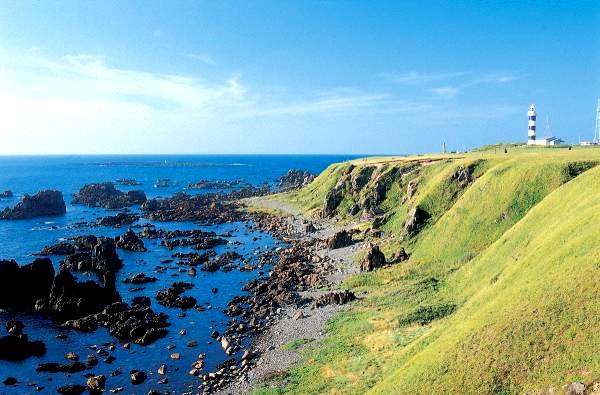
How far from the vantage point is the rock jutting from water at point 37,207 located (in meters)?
160

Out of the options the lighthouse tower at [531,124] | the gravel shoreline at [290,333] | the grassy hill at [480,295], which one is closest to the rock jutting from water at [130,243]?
the gravel shoreline at [290,333]

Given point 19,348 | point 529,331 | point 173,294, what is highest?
point 529,331

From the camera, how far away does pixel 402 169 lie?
12675 centimetres

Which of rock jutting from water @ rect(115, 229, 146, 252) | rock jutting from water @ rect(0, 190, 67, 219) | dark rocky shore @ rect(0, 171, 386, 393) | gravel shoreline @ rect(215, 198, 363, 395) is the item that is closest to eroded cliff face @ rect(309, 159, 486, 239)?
dark rocky shore @ rect(0, 171, 386, 393)

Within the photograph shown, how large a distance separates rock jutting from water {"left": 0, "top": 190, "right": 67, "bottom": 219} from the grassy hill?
13131 cm

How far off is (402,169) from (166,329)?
84.8 m

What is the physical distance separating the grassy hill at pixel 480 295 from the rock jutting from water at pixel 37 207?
131311 mm

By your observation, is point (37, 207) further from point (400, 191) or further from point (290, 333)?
point (290, 333)

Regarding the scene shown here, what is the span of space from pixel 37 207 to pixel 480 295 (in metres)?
165

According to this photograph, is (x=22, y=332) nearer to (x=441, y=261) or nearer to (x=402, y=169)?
(x=441, y=261)

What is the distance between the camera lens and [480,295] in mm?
49094

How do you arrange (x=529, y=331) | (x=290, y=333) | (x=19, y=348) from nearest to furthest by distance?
(x=529, y=331) → (x=19, y=348) → (x=290, y=333)

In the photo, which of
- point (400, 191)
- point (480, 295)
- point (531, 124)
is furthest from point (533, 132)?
point (480, 295)

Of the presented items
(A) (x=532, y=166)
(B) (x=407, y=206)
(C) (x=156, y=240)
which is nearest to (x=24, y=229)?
(C) (x=156, y=240)
